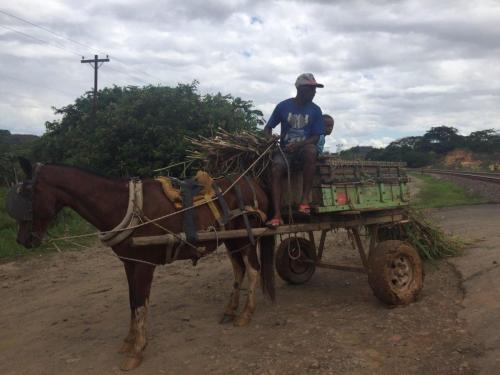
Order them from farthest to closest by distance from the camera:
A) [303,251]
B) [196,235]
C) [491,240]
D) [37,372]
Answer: [491,240]
[303,251]
[196,235]
[37,372]

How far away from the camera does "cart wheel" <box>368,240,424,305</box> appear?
5422 mm

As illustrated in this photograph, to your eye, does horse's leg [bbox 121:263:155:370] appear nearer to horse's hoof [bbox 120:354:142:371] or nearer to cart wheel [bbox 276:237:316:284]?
horse's hoof [bbox 120:354:142:371]

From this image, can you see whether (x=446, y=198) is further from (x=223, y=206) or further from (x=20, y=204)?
(x=20, y=204)

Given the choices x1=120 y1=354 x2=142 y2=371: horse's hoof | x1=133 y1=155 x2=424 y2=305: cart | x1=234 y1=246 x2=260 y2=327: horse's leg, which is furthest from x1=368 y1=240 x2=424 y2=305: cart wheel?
x1=120 y1=354 x2=142 y2=371: horse's hoof

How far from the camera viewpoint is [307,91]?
18.5ft

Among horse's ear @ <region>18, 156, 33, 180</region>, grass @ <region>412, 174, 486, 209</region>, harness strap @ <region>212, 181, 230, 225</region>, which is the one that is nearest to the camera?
horse's ear @ <region>18, 156, 33, 180</region>

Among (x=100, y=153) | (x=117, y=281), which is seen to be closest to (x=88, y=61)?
(x=100, y=153)

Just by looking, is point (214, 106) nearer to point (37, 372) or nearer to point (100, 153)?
point (100, 153)

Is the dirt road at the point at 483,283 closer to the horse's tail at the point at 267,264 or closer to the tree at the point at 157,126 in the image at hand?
the horse's tail at the point at 267,264

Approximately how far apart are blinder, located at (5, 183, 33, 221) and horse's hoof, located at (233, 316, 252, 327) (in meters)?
2.40

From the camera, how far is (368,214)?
618 cm

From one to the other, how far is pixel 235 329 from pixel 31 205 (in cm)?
242

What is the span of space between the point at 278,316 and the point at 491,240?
4.57 metres

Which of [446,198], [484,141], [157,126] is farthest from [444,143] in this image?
[157,126]
